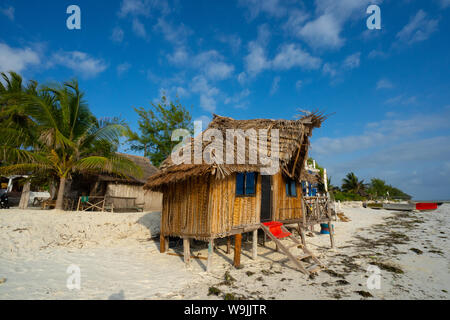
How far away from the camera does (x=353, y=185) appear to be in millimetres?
45500

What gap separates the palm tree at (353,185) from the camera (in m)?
45.3

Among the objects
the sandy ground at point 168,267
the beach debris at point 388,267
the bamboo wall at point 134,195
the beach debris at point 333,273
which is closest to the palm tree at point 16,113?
the sandy ground at point 168,267

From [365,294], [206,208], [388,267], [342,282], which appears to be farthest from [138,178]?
[388,267]

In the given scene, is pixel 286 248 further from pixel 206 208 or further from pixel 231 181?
pixel 206 208

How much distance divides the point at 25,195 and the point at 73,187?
3.99 metres

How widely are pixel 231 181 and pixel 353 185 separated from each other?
46.3 meters

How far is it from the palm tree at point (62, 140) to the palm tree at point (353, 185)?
151ft

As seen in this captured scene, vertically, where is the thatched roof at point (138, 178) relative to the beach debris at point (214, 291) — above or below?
above

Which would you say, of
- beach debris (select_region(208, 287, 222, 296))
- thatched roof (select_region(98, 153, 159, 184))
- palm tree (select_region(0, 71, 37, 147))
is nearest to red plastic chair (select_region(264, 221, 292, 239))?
beach debris (select_region(208, 287, 222, 296))

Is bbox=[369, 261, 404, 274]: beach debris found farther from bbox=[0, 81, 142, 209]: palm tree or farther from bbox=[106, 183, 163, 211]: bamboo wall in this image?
bbox=[106, 183, 163, 211]: bamboo wall

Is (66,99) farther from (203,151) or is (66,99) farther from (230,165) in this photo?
(230,165)

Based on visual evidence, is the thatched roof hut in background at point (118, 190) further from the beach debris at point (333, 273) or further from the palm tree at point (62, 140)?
the beach debris at point (333, 273)

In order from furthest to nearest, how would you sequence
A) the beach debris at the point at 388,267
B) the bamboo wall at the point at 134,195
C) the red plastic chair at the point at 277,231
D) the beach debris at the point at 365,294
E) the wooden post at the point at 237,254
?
the bamboo wall at the point at 134,195 < the red plastic chair at the point at 277,231 < the wooden post at the point at 237,254 < the beach debris at the point at 388,267 < the beach debris at the point at 365,294

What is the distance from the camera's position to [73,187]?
17.2 metres
